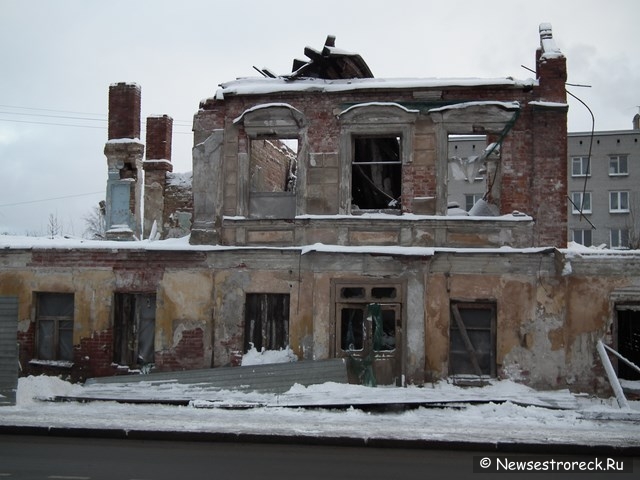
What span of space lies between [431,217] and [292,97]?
13.4 feet

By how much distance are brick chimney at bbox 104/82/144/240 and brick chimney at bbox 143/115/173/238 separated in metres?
1.61

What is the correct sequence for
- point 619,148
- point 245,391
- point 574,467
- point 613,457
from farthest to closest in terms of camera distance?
1. point 619,148
2. point 245,391
3. point 613,457
4. point 574,467

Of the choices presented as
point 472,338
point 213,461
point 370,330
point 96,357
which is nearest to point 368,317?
point 370,330

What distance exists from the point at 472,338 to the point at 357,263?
2878 mm

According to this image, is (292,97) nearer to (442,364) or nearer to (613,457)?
(442,364)

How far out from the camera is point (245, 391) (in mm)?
13672

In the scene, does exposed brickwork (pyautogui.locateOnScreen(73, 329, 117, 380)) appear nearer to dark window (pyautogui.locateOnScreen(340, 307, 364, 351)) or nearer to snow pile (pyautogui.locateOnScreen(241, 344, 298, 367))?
snow pile (pyautogui.locateOnScreen(241, 344, 298, 367))

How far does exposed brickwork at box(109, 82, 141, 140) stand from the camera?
20.2 m

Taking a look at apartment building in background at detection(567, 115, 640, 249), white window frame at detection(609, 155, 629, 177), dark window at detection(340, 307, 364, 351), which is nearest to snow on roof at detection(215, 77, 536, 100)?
dark window at detection(340, 307, 364, 351)

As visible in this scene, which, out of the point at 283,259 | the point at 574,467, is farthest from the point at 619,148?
the point at 574,467

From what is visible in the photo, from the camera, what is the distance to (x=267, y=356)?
14938mm

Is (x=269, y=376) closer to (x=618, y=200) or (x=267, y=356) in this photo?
(x=267, y=356)

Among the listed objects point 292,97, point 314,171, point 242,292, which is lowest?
point 242,292

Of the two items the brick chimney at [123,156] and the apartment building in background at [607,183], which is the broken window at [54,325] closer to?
the brick chimney at [123,156]
